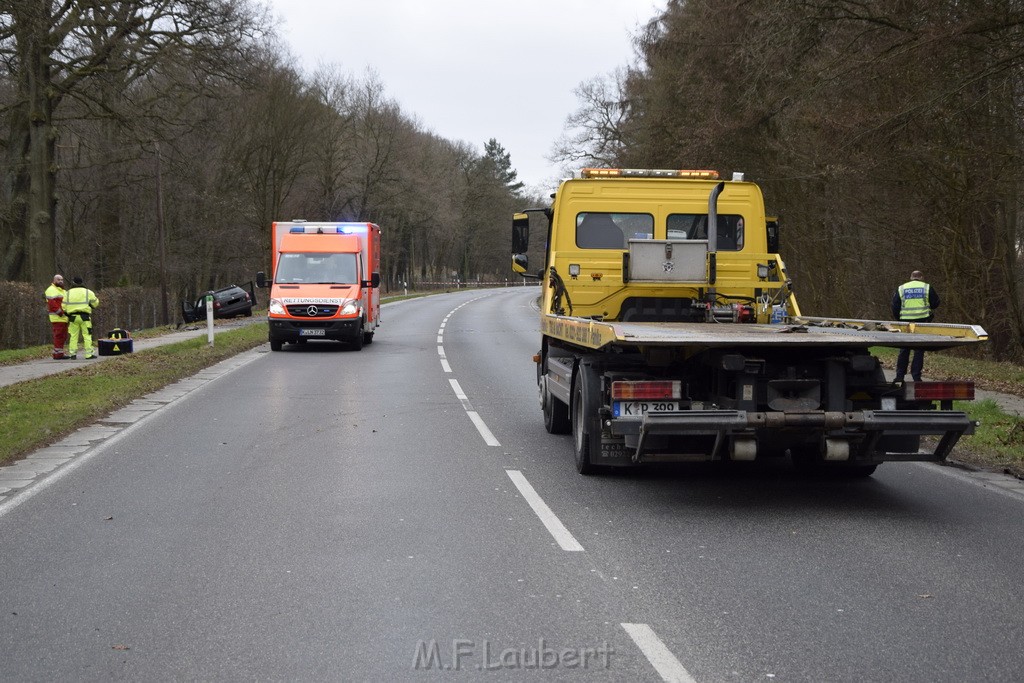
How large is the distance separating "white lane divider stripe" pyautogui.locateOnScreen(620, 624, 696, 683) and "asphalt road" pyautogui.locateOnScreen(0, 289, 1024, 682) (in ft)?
0.05

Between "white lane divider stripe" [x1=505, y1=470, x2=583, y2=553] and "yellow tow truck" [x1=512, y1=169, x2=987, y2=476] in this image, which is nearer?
"white lane divider stripe" [x1=505, y1=470, x2=583, y2=553]

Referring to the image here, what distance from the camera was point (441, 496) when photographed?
777 centimetres

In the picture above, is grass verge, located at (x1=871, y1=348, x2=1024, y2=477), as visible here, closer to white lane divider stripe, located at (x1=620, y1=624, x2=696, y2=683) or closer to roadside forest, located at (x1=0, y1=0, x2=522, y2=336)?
white lane divider stripe, located at (x1=620, y1=624, x2=696, y2=683)

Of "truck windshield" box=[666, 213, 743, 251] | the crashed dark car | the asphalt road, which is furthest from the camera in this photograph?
the crashed dark car

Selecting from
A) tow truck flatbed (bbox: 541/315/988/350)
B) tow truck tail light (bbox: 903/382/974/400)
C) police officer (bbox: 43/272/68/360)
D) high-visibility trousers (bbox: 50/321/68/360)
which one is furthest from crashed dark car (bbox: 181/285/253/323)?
tow truck tail light (bbox: 903/382/974/400)

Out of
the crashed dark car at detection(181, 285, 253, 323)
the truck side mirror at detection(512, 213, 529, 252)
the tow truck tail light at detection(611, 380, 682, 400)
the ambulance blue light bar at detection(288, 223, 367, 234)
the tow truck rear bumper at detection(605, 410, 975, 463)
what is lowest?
the crashed dark car at detection(181, 285, 253, 323)

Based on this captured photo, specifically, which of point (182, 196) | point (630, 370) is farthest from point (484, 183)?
point (630, 370)

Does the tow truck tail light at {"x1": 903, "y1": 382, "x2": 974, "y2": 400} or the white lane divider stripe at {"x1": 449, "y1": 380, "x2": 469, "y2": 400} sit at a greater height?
the tow truck tail light at {"x1": 903, "y1": 382, "x2": 974, "y2": 400}

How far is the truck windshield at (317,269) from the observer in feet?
80.8

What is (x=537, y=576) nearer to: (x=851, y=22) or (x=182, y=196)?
(x=851, y=22)

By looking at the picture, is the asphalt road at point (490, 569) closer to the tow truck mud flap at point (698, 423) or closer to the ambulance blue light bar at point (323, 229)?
the tow truck mud flap at point (698, 423)

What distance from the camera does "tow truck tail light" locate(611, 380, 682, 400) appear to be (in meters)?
7.26

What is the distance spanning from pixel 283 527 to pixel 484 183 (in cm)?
8604

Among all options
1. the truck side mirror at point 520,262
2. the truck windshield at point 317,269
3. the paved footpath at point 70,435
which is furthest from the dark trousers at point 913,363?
the truck windshield at point 317,269
